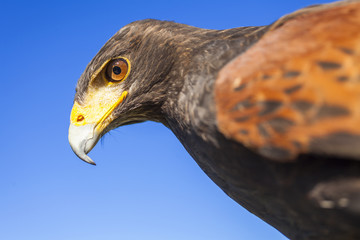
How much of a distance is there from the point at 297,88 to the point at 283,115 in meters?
0.17

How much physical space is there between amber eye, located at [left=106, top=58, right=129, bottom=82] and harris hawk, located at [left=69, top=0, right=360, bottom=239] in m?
0.66

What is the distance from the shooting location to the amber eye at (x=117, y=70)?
4.01m

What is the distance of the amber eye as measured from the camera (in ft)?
13.2

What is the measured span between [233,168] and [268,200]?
346mm

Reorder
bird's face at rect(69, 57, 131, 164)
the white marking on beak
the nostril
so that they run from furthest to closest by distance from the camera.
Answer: the nostril, bird's face at rect(69, 57, 131, 164), the white marking on beak

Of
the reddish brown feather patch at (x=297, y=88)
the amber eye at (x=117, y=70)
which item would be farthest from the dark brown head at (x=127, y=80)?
the reddish brown feather patch at (x=297, y=88)

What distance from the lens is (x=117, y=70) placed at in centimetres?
403

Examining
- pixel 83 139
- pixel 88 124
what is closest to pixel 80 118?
pixel 88 124

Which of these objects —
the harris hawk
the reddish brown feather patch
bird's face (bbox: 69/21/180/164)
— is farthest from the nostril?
the reddish brown feather patch

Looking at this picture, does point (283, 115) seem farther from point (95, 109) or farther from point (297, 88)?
point (95, 109)

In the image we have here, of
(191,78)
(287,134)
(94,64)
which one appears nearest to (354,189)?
(287,134)

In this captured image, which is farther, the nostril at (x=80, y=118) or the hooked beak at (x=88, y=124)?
the nostril at (x=80, y=118)

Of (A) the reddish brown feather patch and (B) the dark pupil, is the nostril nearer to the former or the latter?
(B) the dark pupil

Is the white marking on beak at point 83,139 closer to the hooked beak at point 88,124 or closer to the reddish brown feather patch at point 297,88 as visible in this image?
the hooked beak at point 88,124
